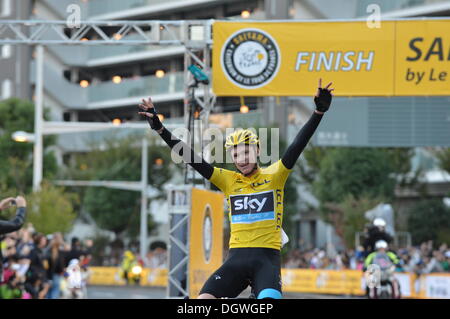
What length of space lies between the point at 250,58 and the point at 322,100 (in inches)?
380

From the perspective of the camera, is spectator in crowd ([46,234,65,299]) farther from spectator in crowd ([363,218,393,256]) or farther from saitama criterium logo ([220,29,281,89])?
spectator in crowd ([363,218,393,256])

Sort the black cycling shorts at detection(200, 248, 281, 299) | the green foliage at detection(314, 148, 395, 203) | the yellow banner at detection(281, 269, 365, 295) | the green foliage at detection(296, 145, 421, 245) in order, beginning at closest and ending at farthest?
the black cycling shorts at detection(200, 248, 281, 299) → the yellow banner at detection(281, 269, 365, 295) → the green foliage at detection(296, 145, 421, 245) → the green foliage at detection(314, 148, 395, 203)

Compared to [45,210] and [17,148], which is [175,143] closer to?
[45,210]

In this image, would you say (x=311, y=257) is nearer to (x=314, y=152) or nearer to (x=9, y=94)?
(x=314, y=152)

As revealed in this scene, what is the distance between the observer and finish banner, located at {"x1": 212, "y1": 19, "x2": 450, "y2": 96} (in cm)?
1515

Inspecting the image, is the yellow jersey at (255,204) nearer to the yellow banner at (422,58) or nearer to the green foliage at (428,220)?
the yellow banner at (422,58)

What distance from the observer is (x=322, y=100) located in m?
5.99

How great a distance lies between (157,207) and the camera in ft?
161

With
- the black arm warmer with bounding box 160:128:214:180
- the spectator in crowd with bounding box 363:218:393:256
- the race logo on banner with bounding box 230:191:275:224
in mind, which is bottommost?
the spectator in crowd with bounding box 363:218:393:256

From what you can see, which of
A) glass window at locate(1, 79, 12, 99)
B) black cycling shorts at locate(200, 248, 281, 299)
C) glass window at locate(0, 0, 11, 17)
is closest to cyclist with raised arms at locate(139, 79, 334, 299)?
black cycling shorts at locate(200, 248, 281, 299)

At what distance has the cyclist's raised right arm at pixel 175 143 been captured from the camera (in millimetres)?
6339

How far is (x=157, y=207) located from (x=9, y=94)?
488 inches

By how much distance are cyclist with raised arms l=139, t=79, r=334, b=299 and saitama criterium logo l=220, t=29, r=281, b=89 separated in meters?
9.11
